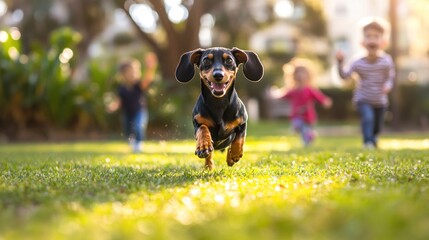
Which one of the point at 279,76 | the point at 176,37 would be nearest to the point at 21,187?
the point at 176,37

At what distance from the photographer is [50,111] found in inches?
723

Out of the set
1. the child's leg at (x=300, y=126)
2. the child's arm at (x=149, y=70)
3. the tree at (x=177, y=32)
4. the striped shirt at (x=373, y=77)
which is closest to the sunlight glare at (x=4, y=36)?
the tree at (x=177, y=32)

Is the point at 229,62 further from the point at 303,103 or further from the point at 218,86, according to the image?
the point at 303,103

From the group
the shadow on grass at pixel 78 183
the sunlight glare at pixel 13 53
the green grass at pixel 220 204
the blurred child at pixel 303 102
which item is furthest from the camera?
the sunlight glare at pixel 13 53

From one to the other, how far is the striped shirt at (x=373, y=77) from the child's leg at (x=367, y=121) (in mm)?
88

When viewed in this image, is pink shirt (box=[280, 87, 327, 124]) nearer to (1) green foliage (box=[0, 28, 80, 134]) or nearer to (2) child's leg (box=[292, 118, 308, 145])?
(2) child's leg (box=[292, 118, 308, 145])

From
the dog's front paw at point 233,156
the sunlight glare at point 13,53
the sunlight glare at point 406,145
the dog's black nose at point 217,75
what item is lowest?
the sunlight glare at point 406,145

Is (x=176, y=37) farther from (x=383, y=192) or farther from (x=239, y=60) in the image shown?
(x=383, y=192)

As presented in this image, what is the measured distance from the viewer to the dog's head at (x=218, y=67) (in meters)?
6.08

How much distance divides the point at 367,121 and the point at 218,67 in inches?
229

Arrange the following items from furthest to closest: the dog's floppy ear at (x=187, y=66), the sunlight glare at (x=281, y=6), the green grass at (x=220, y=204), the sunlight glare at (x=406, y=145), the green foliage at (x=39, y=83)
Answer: the sunlight glare at (x=281, y=6) → the green foliage at (x=39, y=83) → the sunlight glare at (x=406, y=145) → the dog's floppy ear at (x=187, y=66) → the green grass at (x=220, y=204)

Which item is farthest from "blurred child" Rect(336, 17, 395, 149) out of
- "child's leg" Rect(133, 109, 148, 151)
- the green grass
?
the green grass

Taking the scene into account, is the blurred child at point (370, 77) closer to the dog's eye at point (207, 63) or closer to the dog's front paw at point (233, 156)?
the dog's front paw at point (233, 156)

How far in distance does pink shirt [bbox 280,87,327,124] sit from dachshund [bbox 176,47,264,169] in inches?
306
